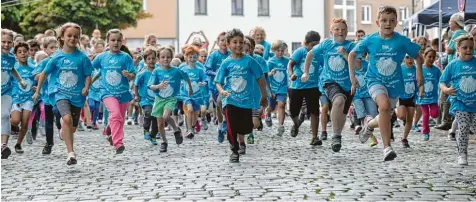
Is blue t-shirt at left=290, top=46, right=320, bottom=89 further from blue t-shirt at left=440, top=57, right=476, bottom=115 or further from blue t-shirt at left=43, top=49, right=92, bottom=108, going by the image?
blue t-shirt at left=43, top=49, right=92, bottom=108

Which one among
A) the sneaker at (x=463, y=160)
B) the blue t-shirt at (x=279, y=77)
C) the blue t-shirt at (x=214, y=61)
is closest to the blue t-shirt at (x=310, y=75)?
the blue t-shirt at (x=214, y=61)

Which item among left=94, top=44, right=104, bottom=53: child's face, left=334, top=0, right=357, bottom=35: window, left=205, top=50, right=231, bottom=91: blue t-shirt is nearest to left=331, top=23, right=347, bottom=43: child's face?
left=205, top=50, right=231, bottom=91: blue t-shirt

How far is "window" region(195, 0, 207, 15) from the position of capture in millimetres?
70062

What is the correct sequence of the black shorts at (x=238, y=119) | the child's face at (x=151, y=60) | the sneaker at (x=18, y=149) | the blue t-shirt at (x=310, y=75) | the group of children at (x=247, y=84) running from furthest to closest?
the child's face at (x=151, y=60), the blue t-shirt at (x=310, y=75), the sneaker at (x=18, y=149), the black shorts at (x=238, y=119), the group of children at (x=247, y=84)

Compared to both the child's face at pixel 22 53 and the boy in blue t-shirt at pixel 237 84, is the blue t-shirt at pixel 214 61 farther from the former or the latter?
the boy in blue t-shirt at pixel 237 84

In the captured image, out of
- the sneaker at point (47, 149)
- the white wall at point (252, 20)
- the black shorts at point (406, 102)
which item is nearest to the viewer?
the sneaker at point (47, 149)

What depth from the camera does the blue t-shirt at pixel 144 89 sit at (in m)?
17.1

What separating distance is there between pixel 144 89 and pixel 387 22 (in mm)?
6351

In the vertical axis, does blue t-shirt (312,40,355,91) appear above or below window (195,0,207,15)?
below

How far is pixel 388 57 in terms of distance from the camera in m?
11.9

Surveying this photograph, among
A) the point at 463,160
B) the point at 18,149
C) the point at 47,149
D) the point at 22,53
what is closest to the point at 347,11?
the point at 22,53

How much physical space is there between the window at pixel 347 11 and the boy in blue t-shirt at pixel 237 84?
64.8 m

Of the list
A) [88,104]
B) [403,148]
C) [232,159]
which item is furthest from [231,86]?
[88,104]

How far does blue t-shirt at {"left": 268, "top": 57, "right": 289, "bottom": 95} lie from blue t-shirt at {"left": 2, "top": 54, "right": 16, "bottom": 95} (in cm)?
619
